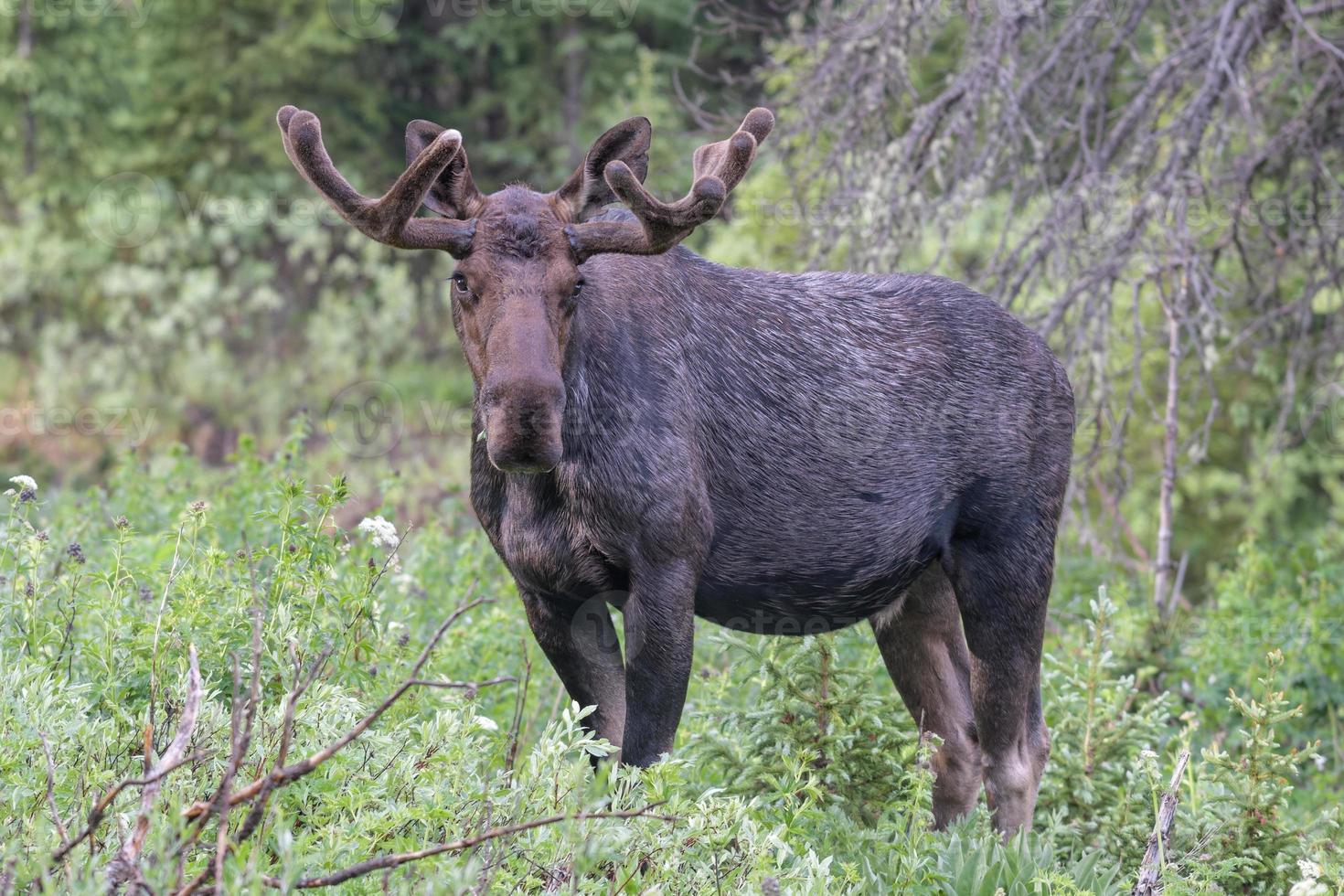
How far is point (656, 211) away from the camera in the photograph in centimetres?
429

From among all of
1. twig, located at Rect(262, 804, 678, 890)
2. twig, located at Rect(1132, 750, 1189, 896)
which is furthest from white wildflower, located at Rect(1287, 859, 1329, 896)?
twig, located at Rect(262, 804, 678, 890)

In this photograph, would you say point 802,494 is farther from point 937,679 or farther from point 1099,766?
point 1099,766

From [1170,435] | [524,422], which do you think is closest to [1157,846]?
[524,422]

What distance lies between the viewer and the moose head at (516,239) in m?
4.10

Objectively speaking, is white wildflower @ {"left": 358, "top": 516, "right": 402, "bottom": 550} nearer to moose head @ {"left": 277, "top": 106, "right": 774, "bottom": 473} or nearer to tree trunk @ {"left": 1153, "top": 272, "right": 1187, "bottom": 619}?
moose head @ {"left": 277, "top": 106, "right": 774, "bottom": 473}

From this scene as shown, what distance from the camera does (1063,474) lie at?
549cm

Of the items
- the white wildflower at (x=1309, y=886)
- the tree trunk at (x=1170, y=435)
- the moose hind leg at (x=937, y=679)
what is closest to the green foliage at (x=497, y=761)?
the white wildflower at (x=1309, y=886)

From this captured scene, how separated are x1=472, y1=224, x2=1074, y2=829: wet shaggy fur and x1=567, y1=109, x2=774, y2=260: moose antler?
0.85 feet

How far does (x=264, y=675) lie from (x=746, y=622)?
5.41 ft

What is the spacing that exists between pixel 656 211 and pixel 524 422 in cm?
75

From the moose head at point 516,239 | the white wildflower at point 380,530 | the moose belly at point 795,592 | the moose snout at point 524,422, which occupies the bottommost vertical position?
the moose belly at point 795,592

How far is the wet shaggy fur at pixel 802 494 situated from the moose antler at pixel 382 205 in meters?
0.46

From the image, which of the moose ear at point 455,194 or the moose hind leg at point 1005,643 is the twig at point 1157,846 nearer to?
the moose hind leg at point 1005,643

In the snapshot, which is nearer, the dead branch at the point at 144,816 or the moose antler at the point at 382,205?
the dead branch at the point at 144,816
